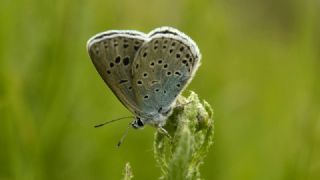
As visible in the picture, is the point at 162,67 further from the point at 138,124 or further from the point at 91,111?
the point at 91,111

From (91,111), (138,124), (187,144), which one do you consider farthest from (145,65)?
(91,111)

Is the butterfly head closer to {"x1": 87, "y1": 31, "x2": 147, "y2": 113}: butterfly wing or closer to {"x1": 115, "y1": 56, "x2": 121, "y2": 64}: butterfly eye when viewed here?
{"x1": 87, "y1": 31, "x2": 147, "y2": 113}: butterfly wing

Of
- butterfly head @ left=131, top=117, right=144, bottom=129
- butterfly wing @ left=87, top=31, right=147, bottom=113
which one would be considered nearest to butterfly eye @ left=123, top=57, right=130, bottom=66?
butterfly wing @ left=87, top=31, right=147, bottom=113

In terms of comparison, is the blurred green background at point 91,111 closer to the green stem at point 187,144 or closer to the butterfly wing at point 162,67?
the butterfly wing at point 162,67

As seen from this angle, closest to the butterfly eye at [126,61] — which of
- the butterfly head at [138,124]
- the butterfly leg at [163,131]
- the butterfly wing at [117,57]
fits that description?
the butterfly wing at [117,57]
